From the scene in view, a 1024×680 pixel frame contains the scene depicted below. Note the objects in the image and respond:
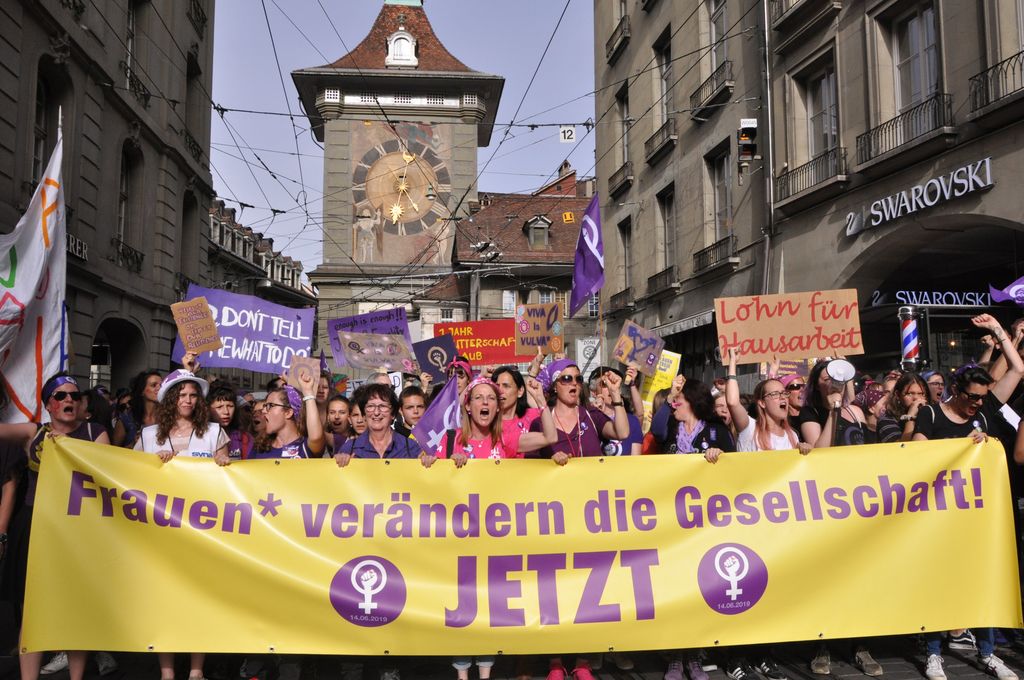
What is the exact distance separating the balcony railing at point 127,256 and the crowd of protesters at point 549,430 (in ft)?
42.9

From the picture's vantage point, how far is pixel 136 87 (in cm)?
1812

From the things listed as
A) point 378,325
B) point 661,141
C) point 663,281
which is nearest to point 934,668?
point 378,325

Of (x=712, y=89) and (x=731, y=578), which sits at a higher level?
(x=712, y=89)

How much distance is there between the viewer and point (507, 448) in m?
5.09

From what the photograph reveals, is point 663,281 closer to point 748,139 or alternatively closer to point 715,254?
point 715,254

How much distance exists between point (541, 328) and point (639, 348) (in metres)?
1.73

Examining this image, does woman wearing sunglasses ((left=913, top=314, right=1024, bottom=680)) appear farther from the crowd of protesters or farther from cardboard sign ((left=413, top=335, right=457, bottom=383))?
cardboard sign ((left=413, top=335, right=457, bottom=383))

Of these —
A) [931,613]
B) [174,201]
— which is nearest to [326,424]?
[931,613]

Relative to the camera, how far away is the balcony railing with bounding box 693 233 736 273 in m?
16.0

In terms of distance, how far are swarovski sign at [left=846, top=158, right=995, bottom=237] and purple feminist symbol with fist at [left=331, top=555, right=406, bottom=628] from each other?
29.3 ft

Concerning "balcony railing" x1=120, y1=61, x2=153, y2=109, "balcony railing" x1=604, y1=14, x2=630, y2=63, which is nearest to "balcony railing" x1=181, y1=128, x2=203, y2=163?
"balcony railing" x1=120, y1=61, x2=153, y2=109

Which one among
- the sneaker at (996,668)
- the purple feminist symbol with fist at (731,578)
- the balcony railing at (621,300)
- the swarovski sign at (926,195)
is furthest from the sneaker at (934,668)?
the balcony railing at (621,300)

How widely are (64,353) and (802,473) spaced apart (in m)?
4.82

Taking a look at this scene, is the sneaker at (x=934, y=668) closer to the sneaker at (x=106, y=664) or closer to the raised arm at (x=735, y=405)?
the raised arm at (x=735, y=405)
